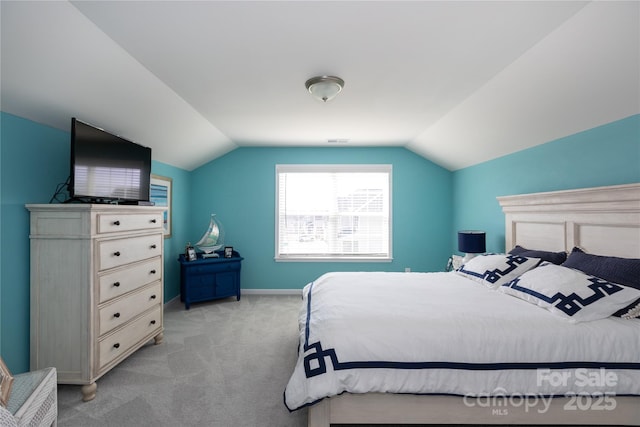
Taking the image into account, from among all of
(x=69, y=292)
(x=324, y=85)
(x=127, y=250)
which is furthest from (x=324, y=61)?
(x=69, y=292)

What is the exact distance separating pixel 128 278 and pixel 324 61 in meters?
2.40

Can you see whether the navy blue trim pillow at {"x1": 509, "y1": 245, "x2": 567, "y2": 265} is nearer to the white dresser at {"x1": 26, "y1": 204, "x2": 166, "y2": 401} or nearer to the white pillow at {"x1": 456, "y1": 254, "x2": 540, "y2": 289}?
the white pillow at {"x1": 456, "y1": 254, "x2": 540, "y2": 289}

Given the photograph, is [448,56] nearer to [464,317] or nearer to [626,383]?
[464,317]

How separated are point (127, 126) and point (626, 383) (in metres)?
4.17

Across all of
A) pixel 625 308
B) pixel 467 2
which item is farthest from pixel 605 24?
pixel 625 308

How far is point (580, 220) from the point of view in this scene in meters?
2.52

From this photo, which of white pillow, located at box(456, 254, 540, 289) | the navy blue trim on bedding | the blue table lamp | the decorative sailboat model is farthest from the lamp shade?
the decorative sailboat model

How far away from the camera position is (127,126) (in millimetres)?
2949

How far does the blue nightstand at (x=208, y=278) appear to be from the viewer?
4215 millimetres

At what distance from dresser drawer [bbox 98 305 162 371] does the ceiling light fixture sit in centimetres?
255

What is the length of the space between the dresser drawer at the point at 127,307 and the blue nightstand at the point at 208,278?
1.09 meters

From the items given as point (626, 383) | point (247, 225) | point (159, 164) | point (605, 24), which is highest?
point (605, 24)

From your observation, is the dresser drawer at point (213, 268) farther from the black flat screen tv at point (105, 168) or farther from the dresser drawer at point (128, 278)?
the black flat screen tv at point (105, 168)

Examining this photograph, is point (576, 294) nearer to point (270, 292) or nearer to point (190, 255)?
point (270, 292)
